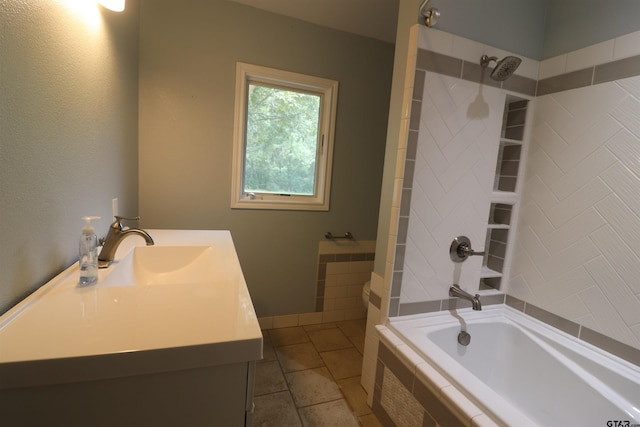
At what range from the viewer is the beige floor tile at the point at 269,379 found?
167cm

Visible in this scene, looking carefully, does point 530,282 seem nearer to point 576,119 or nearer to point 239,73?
point 576,119

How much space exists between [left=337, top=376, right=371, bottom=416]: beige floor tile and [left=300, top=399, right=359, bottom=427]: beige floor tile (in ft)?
0.14

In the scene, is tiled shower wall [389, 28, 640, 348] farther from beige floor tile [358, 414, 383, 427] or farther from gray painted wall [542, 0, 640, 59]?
beige floor tile [358, 414, 383, 427]

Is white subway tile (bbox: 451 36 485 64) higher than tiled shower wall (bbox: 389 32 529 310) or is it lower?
higher

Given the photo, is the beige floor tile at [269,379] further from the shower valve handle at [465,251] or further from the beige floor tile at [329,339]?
the shower valve handle at [465,251]

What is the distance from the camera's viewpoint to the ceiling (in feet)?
6.03

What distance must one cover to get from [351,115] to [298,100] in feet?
1.43

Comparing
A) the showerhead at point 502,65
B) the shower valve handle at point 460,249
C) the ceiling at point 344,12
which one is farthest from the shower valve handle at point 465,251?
the ceiling at point 344,12

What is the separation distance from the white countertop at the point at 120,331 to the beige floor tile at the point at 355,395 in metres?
1.19

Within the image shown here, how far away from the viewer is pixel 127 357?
561 millimetres

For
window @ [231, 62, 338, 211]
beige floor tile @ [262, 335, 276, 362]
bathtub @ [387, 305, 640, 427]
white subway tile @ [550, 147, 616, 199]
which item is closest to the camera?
bathtub @ [387, 305, 640, 427]

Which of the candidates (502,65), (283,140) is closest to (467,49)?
(502,65)

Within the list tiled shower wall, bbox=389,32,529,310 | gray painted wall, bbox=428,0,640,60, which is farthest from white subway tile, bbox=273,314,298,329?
gray painted wall, bbox=428,0,640,60

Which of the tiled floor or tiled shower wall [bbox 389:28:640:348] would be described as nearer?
tiled shower wall [bbox 389:28:640:348]
